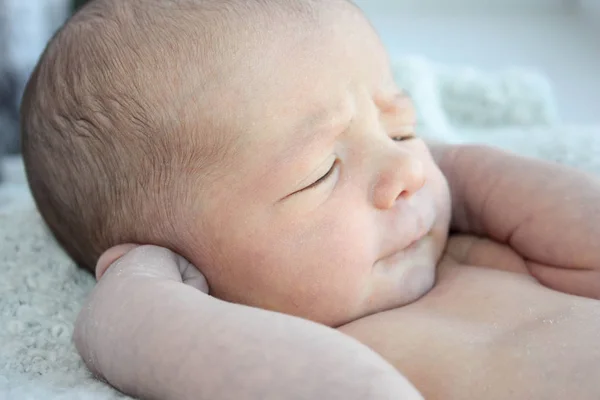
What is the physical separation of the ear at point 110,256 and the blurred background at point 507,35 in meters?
1.11

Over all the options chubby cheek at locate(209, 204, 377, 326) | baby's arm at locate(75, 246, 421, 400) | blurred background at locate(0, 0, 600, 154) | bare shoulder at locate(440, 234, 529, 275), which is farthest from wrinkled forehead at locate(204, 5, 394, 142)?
blurred background at locate(0, 0, 600, 154)

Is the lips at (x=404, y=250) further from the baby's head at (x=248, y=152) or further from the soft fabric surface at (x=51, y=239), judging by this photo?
the soft fabric surface at (x=51, y=239)

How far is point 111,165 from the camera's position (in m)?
0.94

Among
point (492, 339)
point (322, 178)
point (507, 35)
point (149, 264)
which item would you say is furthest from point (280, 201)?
point (507, 35)

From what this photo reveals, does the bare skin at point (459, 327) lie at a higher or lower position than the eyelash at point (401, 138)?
lower

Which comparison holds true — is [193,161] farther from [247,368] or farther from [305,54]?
[247,368]

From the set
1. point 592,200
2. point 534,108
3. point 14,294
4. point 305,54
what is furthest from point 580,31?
point 14,294

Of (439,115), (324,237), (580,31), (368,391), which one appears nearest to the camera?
(368,391)

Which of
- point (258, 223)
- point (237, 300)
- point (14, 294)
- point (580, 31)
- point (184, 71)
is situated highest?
point (184, 71)

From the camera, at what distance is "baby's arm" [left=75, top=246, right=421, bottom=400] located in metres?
0.65

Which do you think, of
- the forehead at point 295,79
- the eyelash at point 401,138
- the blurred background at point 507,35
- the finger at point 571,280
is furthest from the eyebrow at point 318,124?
the blurred background at point 507,35

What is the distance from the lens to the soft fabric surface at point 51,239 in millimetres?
873

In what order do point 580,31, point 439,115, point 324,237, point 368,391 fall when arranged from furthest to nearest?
point 580,31, point 439,115, point 324,237, point 368,391

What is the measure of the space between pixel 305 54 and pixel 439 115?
39.9 inches
